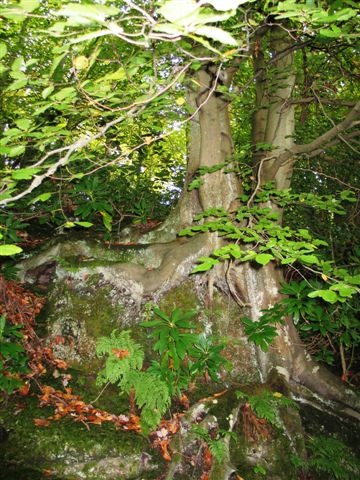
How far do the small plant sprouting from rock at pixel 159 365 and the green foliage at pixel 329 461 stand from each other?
1.43 meters

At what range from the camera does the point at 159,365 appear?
4.10 m

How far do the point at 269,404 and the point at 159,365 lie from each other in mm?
1418

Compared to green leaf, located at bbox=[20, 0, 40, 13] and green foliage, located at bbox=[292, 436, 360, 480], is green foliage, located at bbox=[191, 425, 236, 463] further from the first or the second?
green leaf, located at bbox=[20, 0, 40, 13]

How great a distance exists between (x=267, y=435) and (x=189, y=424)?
949 millimetres

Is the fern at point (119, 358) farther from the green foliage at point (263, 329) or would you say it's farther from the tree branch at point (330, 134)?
the tree branch at point (330, 134)

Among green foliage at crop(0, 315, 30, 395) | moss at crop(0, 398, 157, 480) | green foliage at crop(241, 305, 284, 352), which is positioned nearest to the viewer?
moss at crop(0, 398, 157, 480)

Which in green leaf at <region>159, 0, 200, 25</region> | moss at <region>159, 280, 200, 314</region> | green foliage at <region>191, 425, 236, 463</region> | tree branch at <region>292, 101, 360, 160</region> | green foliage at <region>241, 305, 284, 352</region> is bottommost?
green foliage at <region>191, 425, 236, 463</region>

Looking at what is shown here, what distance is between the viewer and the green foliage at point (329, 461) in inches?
156

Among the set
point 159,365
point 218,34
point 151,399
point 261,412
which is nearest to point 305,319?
point 261,412

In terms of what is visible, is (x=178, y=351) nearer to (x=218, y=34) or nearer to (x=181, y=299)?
(x=181, y=299)

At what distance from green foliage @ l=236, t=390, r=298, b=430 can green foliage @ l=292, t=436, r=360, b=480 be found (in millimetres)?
480

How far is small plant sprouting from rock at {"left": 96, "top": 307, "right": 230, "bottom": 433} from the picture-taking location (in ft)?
12.5

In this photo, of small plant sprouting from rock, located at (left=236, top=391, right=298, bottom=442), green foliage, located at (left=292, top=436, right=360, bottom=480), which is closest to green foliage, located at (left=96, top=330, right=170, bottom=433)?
small plant sprouting from rock, located at (left=236, top=391, right=298, bottom=442)

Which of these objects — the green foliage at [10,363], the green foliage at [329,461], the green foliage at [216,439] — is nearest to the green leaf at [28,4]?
the green foliage at [10,363]
